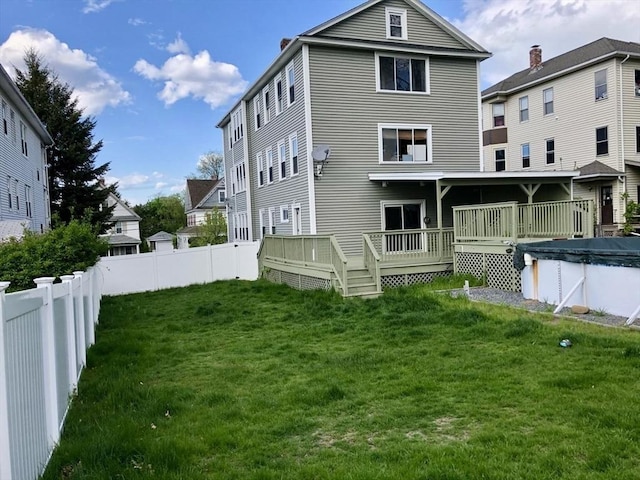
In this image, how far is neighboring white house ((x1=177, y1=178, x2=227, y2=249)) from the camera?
52.1 meters

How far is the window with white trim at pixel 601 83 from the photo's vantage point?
77.5ft

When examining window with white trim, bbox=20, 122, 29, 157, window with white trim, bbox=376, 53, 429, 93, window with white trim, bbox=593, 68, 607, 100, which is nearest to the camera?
window with white trim, bbox=376, 53, 429, 93

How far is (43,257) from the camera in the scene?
9227mm

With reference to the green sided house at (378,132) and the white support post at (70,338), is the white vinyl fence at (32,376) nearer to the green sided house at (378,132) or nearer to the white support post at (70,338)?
the white support post at (70,338)

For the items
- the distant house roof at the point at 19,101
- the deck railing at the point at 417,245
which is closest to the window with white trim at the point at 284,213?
the deck railing at the point at 417,245

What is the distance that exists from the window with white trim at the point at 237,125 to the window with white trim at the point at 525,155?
16.3 metres

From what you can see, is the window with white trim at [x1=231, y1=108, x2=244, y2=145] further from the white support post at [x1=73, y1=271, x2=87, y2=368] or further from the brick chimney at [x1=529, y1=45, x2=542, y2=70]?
the white support post at [x1=73, y1=271, x2=87, y2=368]

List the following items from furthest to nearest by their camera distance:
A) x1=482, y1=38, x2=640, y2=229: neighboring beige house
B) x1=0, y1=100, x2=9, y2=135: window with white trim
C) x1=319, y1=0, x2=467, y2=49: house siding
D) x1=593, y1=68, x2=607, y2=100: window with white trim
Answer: x1=593, y1=68, x2=607, y2=100: window with white trim, x1=482, y1=38, x2=640, y2=229: neighboring beige house, x1=0, y1=100, x2=9, y2=135: window with white trim, x1=319, y1=0, x2=467, y2=49: house siding

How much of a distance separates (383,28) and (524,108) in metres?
14.8

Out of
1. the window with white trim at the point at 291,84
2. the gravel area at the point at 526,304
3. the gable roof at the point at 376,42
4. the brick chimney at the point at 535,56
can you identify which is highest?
the brick chimney at the point at 535,56

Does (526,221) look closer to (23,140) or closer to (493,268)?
(493,268)

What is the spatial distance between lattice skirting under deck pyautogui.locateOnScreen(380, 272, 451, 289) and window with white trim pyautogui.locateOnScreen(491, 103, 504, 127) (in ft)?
65.5

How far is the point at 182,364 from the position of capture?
6.84 metres

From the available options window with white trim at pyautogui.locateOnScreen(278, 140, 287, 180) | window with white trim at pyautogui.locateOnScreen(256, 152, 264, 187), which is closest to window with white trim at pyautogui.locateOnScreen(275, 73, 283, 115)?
window with white trim at pyautogui.locateOnScreen(278, 140, 287, 180)
